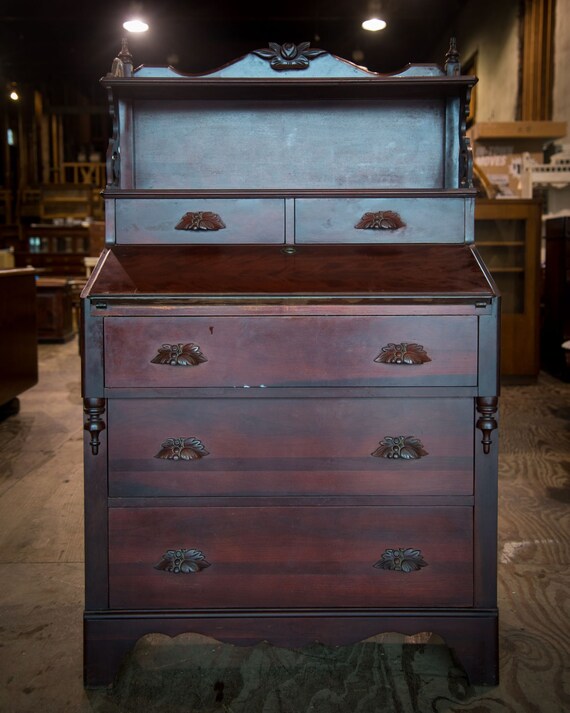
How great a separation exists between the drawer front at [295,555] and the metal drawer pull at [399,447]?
0.43ft

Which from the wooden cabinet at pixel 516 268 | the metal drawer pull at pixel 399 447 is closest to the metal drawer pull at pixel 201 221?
the metal drawer pull at pixel 399 447

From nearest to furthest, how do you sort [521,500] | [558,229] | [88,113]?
1. [521,500]
2. [558,229]
3. [88,113]

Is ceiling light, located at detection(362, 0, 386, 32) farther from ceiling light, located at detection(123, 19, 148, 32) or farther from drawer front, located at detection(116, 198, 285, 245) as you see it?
drawer front, located at detection(116, 198, 285, 245)

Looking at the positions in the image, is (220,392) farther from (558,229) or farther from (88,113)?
(88,113)

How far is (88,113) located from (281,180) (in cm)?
1505

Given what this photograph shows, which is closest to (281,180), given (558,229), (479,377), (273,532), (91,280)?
(91,280)

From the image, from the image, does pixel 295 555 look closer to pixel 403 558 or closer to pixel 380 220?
pixel 403 558

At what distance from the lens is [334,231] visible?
6.46 feet

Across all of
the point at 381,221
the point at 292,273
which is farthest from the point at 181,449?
the point at 381,221

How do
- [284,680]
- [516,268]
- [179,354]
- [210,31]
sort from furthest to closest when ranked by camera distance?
1. [210,31]
2. [516,268]
3. [284,680]
4. [179,354]

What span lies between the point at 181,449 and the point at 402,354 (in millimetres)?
569

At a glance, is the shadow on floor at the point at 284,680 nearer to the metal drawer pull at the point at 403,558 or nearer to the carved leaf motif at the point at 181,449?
the metal drawer pull at the point at 403,558

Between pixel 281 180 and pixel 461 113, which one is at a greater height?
pixel 461 113

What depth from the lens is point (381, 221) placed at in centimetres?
195
